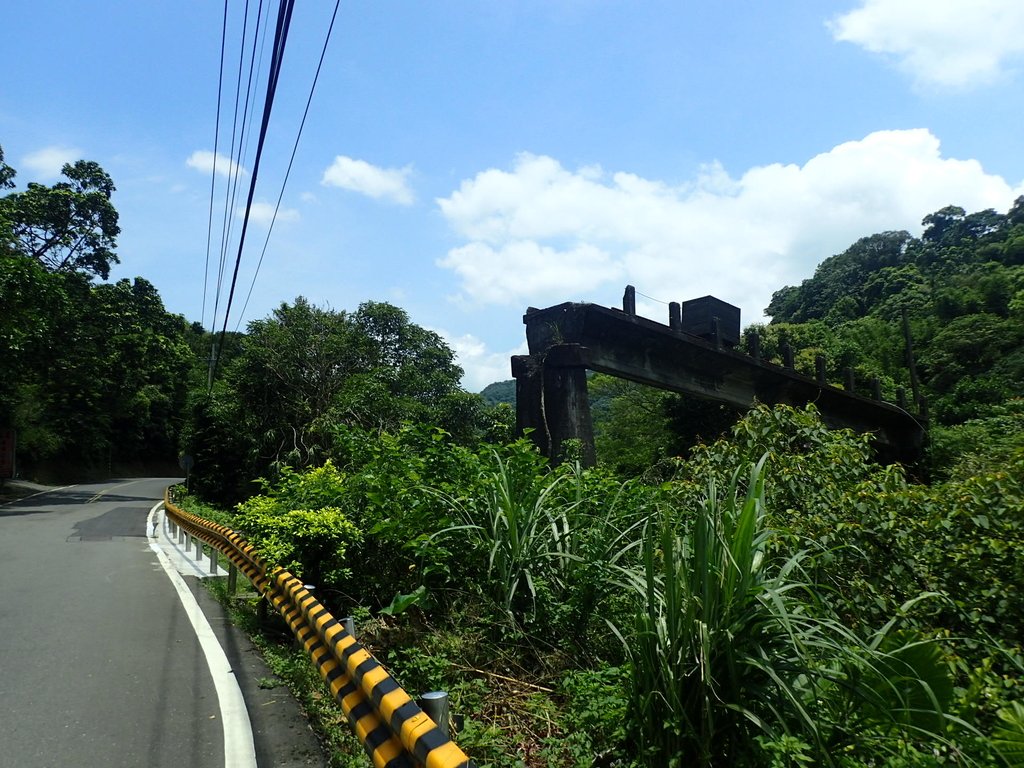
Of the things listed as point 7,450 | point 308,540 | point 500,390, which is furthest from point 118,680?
point 500,390

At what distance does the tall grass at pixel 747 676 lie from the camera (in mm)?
3230

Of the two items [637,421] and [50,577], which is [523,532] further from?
[637,421]

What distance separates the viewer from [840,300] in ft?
237

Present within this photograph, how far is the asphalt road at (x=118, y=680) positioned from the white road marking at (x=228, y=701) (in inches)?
1.6

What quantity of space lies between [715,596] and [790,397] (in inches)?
781

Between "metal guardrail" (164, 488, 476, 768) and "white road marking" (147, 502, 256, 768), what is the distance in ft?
1.83

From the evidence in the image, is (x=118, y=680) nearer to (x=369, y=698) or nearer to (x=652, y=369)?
(x=369, y=698)

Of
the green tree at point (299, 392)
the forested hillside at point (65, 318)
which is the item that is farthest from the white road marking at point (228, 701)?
the forested hillside at point (65, 318)

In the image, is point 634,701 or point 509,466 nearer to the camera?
point 634,701

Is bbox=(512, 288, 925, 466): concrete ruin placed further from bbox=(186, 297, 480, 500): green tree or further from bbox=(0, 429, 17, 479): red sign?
bbox=(0, 429, 17, 479): red sign

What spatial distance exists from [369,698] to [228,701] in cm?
218

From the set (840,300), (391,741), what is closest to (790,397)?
(391,741)

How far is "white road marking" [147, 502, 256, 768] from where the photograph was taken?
13.0 feet

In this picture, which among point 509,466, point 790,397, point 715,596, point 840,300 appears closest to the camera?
point 715,596
